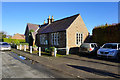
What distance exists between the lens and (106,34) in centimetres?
1280

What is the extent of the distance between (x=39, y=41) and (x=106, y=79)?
18.6 metres

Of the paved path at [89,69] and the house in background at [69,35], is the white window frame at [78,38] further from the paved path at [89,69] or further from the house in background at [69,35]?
the paved path at [89,69]

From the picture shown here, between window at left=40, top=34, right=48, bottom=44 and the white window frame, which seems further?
window at left=40, top=34, right=48, bottom=44

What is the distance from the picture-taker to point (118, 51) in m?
8.20

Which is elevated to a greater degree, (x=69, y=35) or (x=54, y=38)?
(x=69, y=35)

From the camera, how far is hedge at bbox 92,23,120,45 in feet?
38.0

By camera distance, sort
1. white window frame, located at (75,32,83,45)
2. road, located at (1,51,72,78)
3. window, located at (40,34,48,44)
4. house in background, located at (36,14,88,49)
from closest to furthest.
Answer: road, located at (1,51,72,78), house in background, located at (36,14,88,49), white window frame, located at (75,32,83,45), window, located at (40,34,48,44)

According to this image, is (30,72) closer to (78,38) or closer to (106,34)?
(78,38)

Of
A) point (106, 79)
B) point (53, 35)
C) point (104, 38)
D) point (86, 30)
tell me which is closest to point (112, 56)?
point (106, 79)

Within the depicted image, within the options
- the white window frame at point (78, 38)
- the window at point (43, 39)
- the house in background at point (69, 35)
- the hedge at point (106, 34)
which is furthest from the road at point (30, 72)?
the window at point (43, 39)

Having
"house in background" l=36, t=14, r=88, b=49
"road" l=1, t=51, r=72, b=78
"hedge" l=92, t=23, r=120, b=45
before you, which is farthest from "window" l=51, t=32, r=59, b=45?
"road" l=1, t=51, r=72, b=78

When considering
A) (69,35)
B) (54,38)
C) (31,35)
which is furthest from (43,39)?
(69,35)

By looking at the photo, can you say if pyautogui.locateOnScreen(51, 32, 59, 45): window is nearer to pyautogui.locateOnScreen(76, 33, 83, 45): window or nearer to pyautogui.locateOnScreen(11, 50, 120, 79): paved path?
pyautogui.locateOnScreen(76, 33, 83, 45): window

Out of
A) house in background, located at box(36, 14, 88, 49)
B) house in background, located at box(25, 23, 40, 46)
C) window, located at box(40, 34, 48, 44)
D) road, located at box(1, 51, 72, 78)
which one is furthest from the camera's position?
house in background, located at box(25, 23, 40, 46)
